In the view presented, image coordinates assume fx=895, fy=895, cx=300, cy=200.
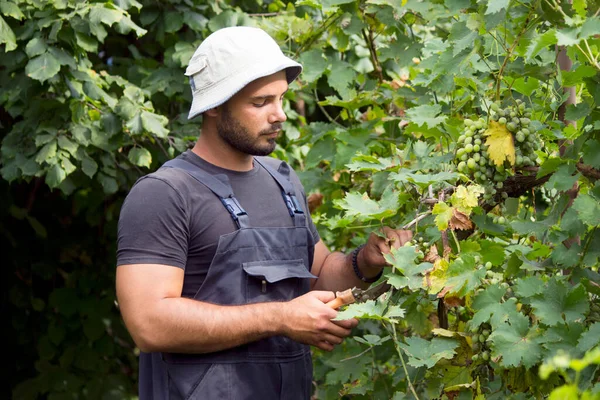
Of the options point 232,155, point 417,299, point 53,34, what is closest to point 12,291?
point 53,34

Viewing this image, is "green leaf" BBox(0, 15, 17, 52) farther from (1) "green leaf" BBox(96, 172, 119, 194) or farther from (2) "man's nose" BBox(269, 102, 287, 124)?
(2) "man's nose" BBox(269, 102, 287, 124)

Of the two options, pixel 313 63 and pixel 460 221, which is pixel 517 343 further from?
pixel 313 63

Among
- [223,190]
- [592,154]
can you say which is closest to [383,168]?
[223,190]

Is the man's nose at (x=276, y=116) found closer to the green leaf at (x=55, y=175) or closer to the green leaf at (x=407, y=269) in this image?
the green leaf at (x=407, y=269)

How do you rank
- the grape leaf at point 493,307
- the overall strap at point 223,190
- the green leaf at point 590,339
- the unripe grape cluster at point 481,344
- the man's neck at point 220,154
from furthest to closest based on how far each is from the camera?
1. the man's neck at point 220,154
2. the overall strap at point 223,190
3. the unripe grape cluster at point 481,344
4. the grape leaf at point 493,307
5. the green leaf at point 590,339

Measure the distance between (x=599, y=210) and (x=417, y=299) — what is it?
0.73 metres

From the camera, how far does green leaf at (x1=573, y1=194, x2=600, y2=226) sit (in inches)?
74.8

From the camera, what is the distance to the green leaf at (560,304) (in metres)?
1.86

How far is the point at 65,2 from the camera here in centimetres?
377

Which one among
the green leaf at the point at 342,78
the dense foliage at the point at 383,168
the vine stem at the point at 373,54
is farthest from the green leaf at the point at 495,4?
the vine stem at the point at 373,54

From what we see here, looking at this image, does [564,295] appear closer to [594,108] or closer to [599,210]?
[599,210]

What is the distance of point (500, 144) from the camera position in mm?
2119

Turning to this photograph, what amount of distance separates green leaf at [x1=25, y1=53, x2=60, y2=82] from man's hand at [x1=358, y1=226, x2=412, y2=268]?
5.62 feet

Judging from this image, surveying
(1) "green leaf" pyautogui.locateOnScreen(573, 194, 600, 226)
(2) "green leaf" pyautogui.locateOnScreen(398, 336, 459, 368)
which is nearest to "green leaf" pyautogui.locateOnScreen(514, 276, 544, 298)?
(1) "green leaf" pyautogui.locateOnScreen(573, 194, 600, 226)
